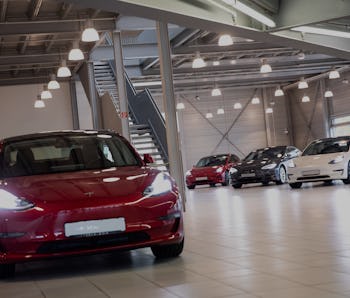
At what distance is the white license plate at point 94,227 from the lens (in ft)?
20.0

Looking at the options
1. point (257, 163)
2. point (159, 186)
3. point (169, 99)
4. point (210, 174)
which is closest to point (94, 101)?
point (210, 174)

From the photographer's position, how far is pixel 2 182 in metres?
6.54

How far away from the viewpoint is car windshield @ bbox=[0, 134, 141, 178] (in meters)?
7.12

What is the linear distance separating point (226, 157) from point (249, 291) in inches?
893

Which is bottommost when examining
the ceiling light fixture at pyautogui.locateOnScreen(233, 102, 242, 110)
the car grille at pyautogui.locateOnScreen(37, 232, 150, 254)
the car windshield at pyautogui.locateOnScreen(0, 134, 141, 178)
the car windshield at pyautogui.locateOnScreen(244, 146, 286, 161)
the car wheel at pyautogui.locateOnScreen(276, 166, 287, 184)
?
the car wheel at pyautogui.locateOnScreen(276, 166, 287, 184)

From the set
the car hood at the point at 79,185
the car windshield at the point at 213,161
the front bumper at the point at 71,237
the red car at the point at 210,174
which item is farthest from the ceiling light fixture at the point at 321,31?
the car windshield at the point at 213,161

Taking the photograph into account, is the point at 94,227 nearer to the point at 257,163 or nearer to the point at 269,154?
the point at 257,163

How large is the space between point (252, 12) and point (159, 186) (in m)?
4.85

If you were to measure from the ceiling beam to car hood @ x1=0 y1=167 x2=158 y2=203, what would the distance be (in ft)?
16.1

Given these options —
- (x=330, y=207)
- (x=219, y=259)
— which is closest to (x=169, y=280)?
(x=219, y=259)

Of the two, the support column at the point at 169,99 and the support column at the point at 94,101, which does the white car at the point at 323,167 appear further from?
the support column at the point at 94,101

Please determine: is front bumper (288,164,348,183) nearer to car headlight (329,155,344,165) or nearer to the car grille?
car headlight (329,155,344,165)

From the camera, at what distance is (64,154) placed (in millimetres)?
7363

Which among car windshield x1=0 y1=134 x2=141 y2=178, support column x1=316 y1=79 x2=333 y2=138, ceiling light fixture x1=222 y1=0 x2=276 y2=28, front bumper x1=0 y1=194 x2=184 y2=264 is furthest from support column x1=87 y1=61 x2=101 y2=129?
front bumper x1=0 y1=194 x2=184 y2=264
